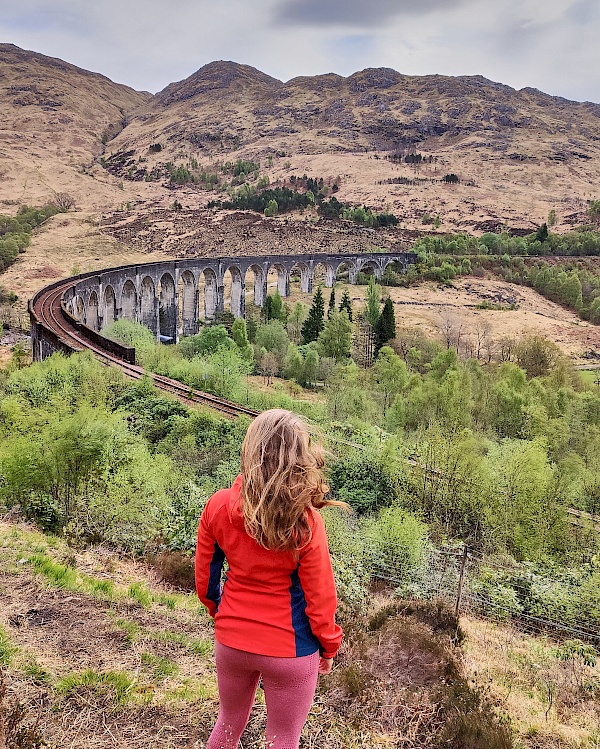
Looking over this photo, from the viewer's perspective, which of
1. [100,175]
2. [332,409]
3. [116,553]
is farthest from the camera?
[100,175]

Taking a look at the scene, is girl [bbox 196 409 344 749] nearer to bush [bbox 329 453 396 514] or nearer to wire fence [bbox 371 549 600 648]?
wire fence [bbox 371 549 600 648]

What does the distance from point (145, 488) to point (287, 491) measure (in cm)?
892

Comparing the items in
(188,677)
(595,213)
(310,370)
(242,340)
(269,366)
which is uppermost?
(595,213)

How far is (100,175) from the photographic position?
158250mm

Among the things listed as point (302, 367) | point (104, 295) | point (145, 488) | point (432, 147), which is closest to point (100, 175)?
point (432, 147)

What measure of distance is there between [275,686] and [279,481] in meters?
0.97

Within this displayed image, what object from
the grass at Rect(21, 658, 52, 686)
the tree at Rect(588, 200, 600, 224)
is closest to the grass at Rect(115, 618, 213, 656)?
the grass at Rect(21, 658, 52, 686)

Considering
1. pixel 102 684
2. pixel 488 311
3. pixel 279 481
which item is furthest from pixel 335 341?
pixel 279 481

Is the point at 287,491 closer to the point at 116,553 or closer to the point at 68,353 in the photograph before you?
the point at 116,553

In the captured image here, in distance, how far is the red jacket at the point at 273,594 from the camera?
8.21ft

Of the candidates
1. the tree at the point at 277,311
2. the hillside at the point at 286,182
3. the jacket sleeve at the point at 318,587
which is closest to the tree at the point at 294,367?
the tree at the point at 277,311

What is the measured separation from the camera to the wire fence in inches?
337

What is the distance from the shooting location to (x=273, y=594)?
254cm

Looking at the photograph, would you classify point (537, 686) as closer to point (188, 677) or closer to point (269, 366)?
point (188, 677)
